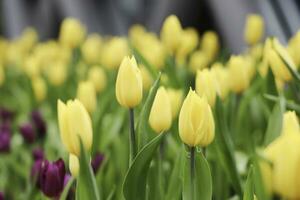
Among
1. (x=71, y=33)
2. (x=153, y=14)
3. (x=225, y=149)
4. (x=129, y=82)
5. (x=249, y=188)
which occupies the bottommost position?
(x=249, y=188)

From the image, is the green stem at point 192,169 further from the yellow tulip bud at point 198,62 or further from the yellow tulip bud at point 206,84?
the yellow tulip bud at point 198,62

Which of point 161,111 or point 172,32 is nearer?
point 161,111

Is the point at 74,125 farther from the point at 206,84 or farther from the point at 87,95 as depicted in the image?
the point at 87,95

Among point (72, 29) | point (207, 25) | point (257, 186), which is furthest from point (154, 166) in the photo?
point (207, 25)

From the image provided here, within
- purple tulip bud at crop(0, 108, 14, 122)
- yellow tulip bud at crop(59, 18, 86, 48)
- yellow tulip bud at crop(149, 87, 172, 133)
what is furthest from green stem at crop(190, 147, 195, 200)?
yellow tulip bud at crop(59, 18, 86, 48)

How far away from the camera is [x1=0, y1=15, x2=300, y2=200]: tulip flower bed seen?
0.99 m

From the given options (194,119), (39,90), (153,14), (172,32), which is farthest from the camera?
(153,14)

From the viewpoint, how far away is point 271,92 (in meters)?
1.44

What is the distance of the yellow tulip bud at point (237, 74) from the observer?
4.87 feet

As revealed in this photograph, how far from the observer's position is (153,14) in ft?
15.1

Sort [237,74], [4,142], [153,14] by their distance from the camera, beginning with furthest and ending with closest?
[153,14] < [4,142] < [237,74]

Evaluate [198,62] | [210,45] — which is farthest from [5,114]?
[210,45]

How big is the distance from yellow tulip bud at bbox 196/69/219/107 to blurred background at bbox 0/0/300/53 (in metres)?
0.93

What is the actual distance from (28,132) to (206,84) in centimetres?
76
